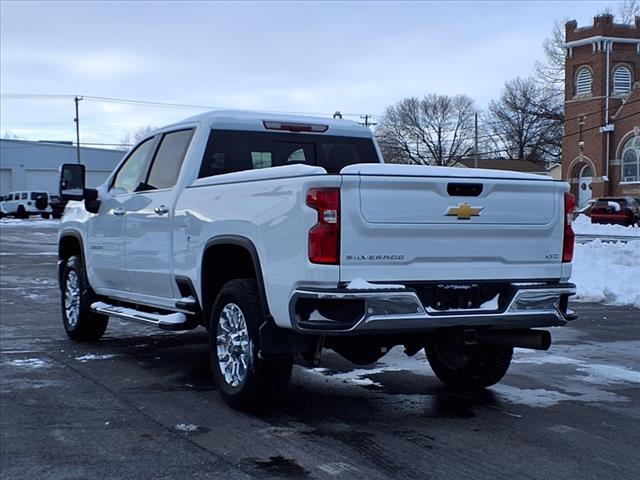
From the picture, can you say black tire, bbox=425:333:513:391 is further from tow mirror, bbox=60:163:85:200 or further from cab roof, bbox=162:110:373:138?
tow mirror, bbox=60:163:85:200

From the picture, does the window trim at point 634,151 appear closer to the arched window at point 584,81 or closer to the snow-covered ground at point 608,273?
the arched window at point 584,81

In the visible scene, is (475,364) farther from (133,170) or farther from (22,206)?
(22,206)

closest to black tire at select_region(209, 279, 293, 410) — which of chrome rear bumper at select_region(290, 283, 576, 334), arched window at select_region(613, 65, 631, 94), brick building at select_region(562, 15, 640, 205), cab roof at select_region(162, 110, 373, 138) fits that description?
chrome rear bumper at select_region(290, 283, 576, 334)

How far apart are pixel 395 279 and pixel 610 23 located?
51.1 m

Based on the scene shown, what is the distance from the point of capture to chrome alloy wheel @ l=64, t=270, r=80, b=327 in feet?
29.7

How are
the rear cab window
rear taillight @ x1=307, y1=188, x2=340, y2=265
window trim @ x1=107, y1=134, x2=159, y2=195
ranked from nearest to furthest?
rear taillight @ x1=307, y1=188, x2=340, y2=265 < the rear cab window < window trim @ x1=107, y1=134, x2=159, y2=195

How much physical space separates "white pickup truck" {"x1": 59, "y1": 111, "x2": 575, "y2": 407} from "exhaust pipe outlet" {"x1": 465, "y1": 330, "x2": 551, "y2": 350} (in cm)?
1

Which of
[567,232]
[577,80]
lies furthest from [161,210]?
[577,80]

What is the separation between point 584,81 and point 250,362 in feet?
168

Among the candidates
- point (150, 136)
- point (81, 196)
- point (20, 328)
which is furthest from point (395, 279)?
point (20, 328)

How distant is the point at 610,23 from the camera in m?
50.9

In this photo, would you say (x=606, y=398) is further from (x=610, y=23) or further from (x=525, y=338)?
(x=610, y=23)

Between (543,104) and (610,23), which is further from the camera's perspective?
(543,104)

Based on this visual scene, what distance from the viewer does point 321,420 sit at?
570cm
